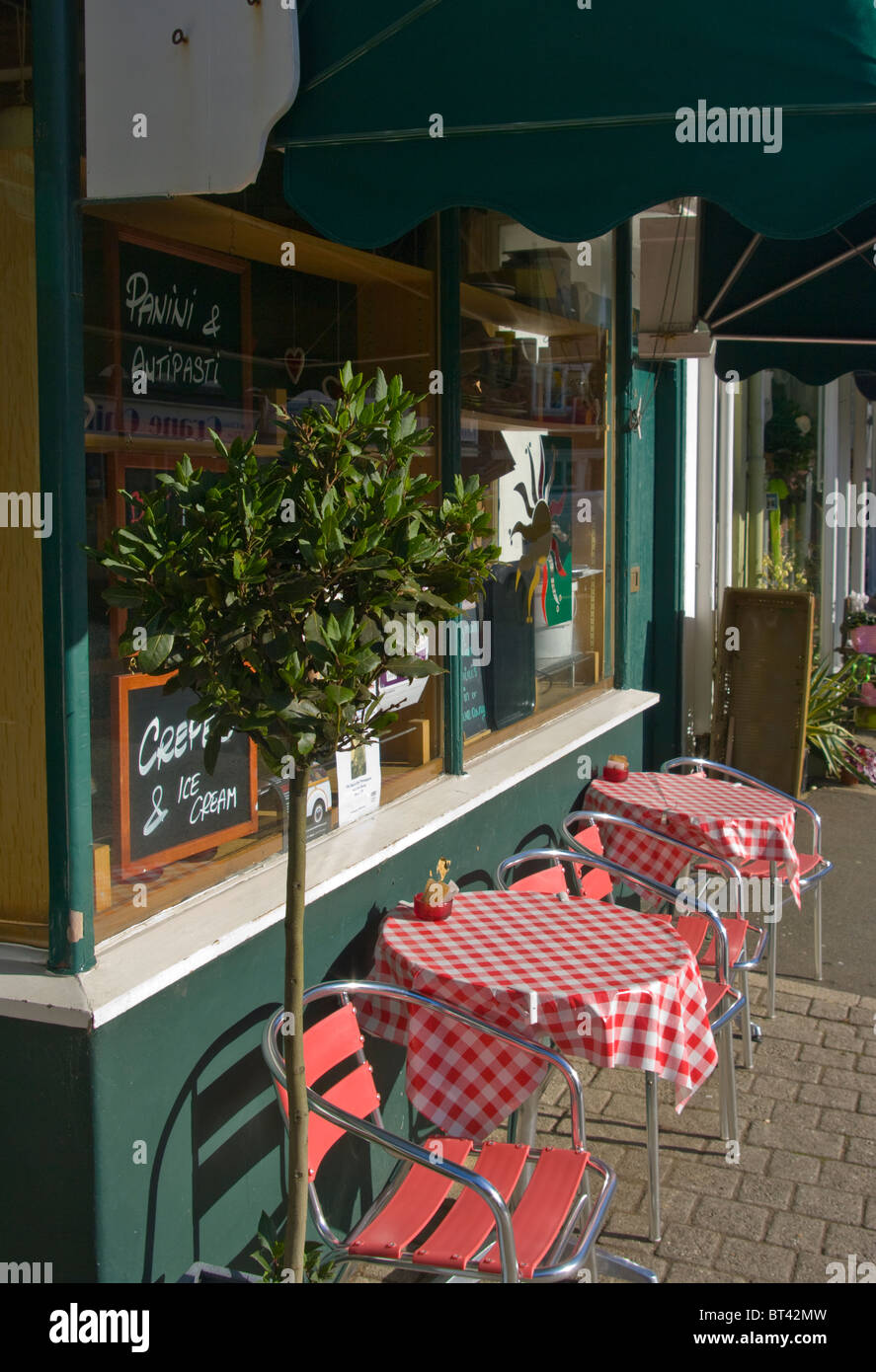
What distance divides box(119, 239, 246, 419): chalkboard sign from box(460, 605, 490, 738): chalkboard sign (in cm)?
162

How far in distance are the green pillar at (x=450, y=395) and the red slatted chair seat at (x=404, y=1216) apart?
172 cm

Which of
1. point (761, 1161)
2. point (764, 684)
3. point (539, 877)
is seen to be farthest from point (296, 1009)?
point (764, 684)

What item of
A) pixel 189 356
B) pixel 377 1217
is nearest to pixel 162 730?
pixel 189 356

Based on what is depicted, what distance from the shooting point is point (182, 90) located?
2.59 metres

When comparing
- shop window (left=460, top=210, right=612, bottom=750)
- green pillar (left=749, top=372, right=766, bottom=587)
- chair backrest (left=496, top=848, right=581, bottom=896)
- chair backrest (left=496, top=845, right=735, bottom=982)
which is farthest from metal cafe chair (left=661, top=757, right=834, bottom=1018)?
green pillar (left=749, top=372, right=766, bottom=587)

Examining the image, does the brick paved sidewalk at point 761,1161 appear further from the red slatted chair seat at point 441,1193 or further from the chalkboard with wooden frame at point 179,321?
the chalkboard with wooden frame at point 179,321

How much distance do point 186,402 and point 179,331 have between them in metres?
0.17

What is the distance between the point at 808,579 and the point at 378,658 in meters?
10.5

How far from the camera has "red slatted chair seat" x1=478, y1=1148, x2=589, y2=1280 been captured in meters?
2.76

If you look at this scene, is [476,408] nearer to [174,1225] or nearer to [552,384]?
[552,384]

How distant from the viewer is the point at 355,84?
2635mm

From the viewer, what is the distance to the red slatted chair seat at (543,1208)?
2762 millimetres

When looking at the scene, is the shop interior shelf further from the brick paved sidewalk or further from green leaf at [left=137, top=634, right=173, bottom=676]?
green leaf at [left=137, top=634, right=173, bottom=676]

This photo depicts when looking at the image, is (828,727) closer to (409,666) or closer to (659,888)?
(659,888)
